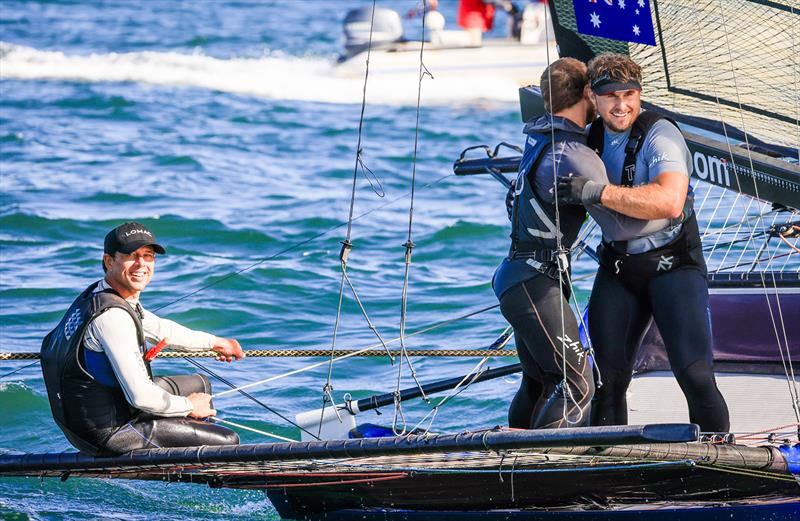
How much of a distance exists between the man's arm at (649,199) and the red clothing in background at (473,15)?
15.3 metres

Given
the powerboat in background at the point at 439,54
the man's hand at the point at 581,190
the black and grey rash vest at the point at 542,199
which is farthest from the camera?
the powerboat in background at the point at 439,54

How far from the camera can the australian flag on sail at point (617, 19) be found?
527cm

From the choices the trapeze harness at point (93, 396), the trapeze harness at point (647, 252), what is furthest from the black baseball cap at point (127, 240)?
the trapeze harness at point (647, 252)

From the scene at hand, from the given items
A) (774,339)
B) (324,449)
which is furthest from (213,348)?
(774,339)

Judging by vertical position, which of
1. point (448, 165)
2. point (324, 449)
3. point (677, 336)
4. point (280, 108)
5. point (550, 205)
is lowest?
point (324, 449)

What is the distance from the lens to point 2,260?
9.55 metres

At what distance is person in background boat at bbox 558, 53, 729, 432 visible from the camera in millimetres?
3998

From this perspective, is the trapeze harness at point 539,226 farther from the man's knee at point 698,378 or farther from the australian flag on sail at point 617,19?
the australian flag on sail at point 617,19

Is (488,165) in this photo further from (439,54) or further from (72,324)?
(439,54)

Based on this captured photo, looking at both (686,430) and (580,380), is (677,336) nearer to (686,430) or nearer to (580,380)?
(580,380)

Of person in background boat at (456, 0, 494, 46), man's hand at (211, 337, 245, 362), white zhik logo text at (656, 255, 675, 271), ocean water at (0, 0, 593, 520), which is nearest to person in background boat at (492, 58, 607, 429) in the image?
white zhik logo text at (656, 255, 675, 271)

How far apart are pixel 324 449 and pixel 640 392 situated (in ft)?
5.53

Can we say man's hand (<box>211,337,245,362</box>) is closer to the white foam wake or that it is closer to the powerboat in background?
the white foam wake

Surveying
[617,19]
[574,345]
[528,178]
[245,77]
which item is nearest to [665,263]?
[574,345]
